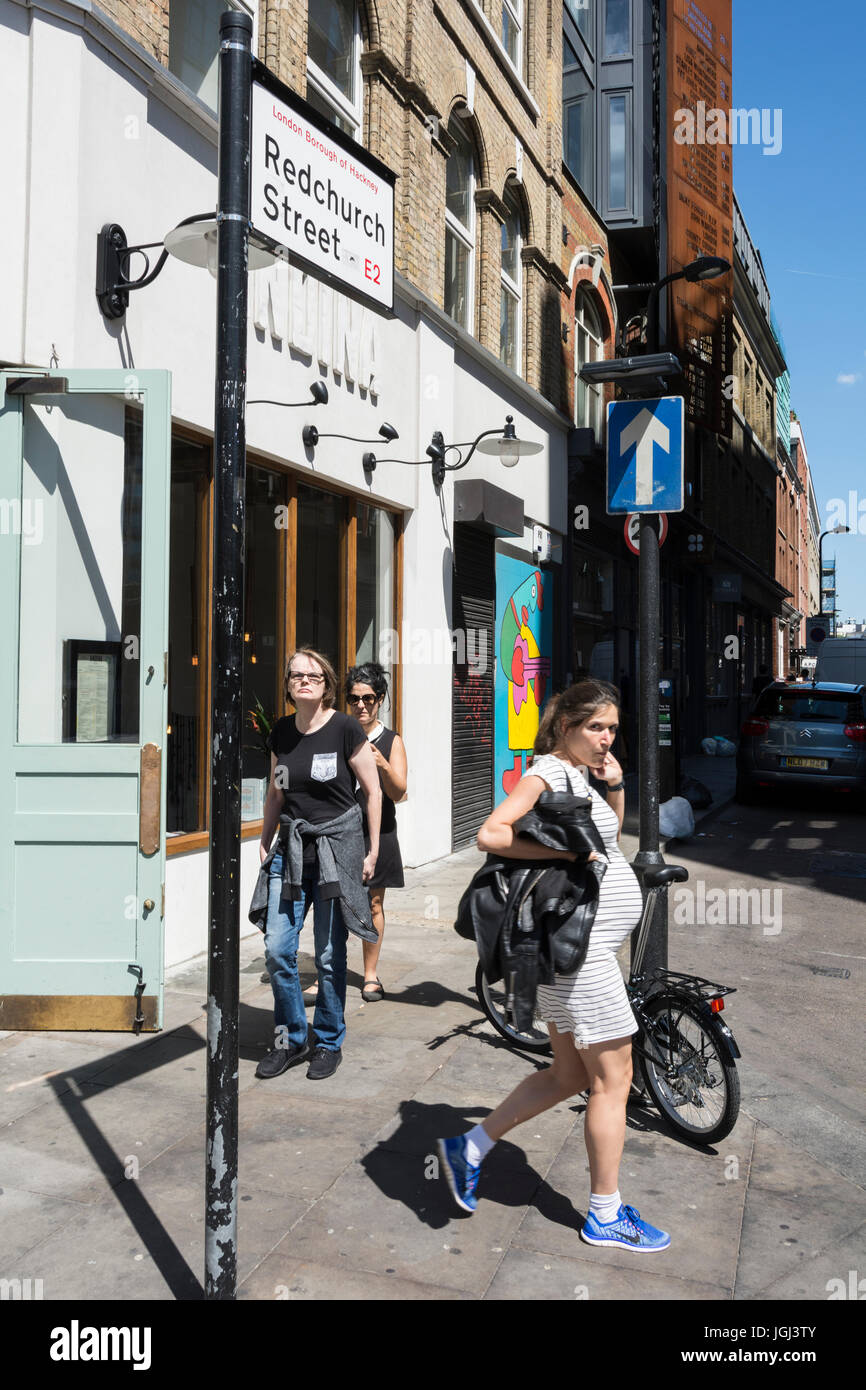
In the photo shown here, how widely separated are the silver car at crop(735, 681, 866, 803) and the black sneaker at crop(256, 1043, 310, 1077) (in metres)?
11.3

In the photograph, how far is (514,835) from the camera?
3.33 metres

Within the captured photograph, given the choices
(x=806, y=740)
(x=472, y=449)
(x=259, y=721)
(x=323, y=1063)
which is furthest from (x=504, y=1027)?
(x=806, y=740)

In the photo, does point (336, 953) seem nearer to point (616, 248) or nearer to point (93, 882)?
point (93, 882)

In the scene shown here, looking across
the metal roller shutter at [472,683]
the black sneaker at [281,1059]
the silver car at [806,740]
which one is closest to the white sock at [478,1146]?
the black sneaker at [281,1059]

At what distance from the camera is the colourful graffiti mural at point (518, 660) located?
12.9 meters

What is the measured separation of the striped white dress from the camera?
332 centimetres

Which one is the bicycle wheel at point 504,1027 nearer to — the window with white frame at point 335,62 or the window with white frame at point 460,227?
the window with white frame at point 335,62

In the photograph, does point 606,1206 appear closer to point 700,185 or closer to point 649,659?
point 649,659

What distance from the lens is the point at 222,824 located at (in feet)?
8.78

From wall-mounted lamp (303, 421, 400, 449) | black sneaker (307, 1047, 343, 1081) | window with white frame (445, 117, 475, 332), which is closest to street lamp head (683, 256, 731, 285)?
wall-mounted lamp (303, 421, 400, 449)

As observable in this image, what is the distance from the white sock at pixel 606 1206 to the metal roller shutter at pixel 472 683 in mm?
7870

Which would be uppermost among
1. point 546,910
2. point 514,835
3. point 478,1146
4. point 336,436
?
point 336,436

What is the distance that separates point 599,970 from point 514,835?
49cm
